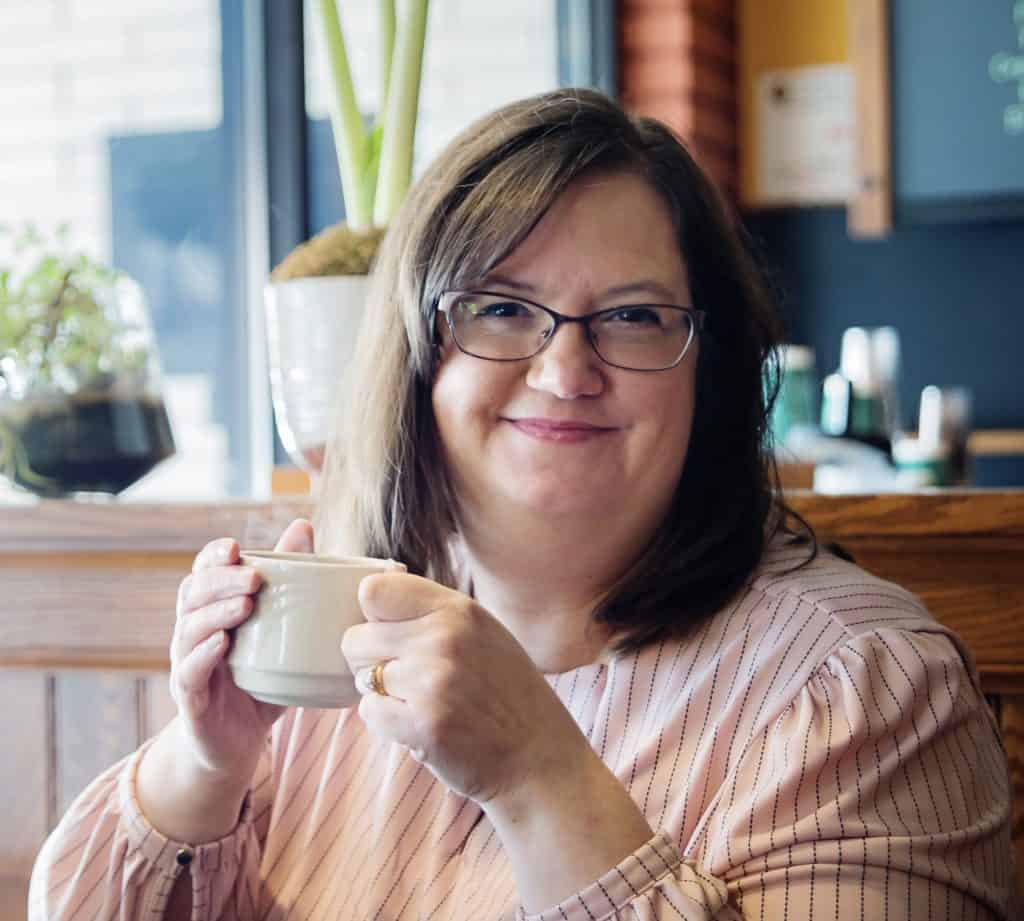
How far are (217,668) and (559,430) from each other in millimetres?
278

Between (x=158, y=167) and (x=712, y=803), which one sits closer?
(x=712, y=803)

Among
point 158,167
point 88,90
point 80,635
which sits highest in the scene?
point 88,90

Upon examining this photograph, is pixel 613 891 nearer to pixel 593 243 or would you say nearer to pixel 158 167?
pixel 593 243

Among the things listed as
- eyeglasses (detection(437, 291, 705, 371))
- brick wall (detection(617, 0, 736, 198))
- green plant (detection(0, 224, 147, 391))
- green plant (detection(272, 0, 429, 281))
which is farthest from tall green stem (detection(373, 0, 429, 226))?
brick wall (detection(617, 0, 736, 198))

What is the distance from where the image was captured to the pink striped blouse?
83 centimetres

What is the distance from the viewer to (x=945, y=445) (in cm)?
208

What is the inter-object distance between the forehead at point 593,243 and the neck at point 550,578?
172mm

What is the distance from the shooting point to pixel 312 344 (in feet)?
4.33

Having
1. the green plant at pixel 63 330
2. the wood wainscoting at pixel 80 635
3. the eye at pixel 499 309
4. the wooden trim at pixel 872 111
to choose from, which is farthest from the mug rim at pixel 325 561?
the wooden trim at pixel 872 111

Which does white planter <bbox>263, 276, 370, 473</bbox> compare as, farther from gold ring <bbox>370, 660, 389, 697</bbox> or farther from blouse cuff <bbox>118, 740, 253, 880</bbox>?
A: gold ring <bbox>370, 660, 389, 697</bbox>

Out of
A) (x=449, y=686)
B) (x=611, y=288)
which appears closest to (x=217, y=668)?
(x=449, y=686)

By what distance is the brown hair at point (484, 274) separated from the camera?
104cm

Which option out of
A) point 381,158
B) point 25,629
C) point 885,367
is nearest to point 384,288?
point 381,158

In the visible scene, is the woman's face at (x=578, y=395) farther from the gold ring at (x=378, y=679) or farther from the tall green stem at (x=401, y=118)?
the tall green stem at (x=401, y=118)
